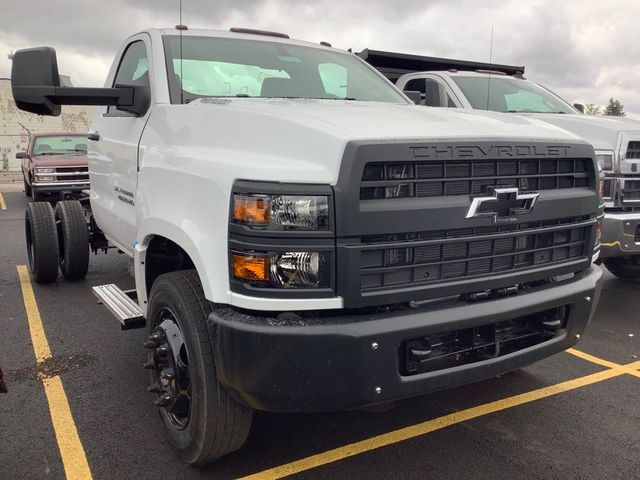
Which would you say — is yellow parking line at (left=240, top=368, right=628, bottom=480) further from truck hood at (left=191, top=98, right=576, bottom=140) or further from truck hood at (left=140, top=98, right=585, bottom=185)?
truck hood at (left=191, top=98, right=576, bottom=140)

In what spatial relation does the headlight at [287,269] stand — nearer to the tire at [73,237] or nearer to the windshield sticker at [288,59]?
the windshield sticker at [288,59]

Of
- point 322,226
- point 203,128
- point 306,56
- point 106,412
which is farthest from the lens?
point 306,56

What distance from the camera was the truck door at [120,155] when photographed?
3578 millimetres

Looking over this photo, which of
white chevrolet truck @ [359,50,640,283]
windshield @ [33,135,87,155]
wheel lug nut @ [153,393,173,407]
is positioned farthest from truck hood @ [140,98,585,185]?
windshield @ [33,135,87,155]

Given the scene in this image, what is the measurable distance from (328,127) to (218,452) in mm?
1525

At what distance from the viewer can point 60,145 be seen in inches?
559

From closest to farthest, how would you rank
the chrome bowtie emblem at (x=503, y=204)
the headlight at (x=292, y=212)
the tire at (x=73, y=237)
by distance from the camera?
the headlight at (x=292, y=212), the chrome bowtie emblem at (x=503, y=204), the tire at (x=73, y=237)

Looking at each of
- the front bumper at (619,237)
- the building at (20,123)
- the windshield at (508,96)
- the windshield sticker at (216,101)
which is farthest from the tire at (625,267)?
the building at (20,123)

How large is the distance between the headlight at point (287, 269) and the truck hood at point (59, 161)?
1229 cm

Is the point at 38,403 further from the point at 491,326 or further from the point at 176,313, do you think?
the point at 491,326

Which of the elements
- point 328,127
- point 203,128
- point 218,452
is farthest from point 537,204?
point 218,452

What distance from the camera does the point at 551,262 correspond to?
279cm

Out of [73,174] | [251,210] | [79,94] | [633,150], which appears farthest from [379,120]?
[73,174]

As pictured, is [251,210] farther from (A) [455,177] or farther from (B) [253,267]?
(A) [455,177]
